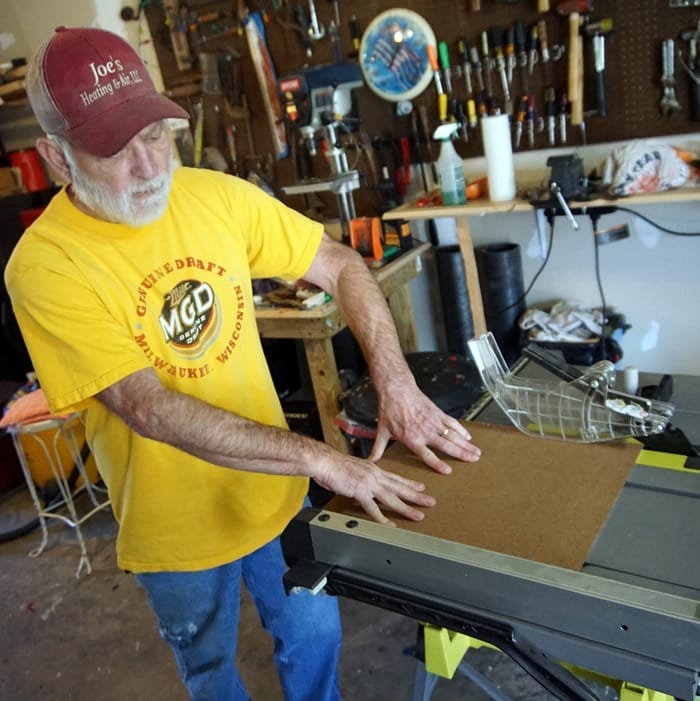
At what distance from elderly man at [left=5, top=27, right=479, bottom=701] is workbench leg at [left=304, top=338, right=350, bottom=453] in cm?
69

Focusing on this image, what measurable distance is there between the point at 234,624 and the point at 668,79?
6.56 ft

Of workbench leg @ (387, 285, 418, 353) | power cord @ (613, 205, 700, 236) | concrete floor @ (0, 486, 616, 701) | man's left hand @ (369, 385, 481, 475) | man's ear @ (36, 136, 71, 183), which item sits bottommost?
concrete floor @ (0, 486, 616, 701)

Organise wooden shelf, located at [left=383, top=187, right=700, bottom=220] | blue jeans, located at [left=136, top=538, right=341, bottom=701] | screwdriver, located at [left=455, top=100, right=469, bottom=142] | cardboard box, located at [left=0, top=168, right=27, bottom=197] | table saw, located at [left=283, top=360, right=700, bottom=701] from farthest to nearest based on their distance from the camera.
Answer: cardboard box, located at [left=0, top=168, right=27, bottom=197] → screwdriver, located at [left=455, top=100, right=469, bottom=142] → wooden shelf, located at [left=383, top=187, right=700, bottom=220] → blue jeans, located at [left=136, top=538, right=341, bottom=701] → table saw, located at [left=283, top=360, right=700, bottom=701]

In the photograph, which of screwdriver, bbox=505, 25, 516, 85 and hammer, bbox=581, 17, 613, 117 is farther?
screwdriver, bbox=505, 25, 516, 85

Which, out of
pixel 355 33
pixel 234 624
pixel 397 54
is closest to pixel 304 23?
pixel 355 33

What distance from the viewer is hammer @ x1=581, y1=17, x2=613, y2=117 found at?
7.04 feet

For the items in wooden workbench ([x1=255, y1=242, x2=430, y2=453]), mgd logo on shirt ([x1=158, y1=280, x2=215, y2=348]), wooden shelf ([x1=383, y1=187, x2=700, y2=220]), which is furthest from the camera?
wooden workbench ([x1=255, y1=242, x2=430, y2=453])

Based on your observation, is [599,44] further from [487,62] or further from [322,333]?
[322,333]

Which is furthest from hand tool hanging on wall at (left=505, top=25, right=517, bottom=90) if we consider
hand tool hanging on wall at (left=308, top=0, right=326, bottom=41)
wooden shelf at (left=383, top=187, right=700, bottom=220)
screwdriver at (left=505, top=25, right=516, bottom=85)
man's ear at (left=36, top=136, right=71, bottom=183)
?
man's ear at (left=36, top=136, right=71, bottom=183)

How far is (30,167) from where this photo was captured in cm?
353

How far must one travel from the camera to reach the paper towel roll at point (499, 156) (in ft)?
7.16

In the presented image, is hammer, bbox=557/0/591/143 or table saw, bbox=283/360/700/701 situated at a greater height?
hammer, bbox=557/0/591/143

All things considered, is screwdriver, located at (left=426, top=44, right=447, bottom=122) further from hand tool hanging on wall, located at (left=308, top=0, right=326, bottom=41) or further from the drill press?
hand tool hanging on wall, located at (left=308, top=0, right=326, bottom=41)

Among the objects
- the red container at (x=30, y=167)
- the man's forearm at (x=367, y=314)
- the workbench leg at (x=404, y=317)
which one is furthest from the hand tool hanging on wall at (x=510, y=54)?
the red container at (x=30, y=167)
